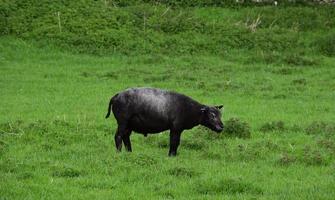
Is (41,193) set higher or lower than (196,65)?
higher

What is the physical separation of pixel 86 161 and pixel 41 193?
8.54 ft

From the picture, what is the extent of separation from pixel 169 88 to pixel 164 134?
28.5 ft

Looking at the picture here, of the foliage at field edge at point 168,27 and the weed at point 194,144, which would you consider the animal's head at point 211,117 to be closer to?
the weed at point 194,144

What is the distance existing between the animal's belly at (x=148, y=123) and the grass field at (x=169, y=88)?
58cm

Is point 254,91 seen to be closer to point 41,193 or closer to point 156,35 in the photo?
point 156,35

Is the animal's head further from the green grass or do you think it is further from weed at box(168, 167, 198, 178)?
weed at box(168, 167, 198, 178)

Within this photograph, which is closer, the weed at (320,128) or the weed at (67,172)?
the weed at (67,172)

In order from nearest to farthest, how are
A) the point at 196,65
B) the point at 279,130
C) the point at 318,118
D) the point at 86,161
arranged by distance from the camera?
the point at 86,161 → the point at 279,130 → the point at 318,118 → the point at 196,65

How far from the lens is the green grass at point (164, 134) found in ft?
41.7

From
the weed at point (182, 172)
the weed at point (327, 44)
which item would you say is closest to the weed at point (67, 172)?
the weed at point (182, 172)

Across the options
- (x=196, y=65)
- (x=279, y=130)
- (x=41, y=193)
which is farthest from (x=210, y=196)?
(x=196, y=65)

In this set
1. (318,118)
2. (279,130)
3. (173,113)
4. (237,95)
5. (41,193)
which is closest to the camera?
(41,193)

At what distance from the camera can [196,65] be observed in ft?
106

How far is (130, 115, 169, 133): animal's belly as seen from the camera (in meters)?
15.7
